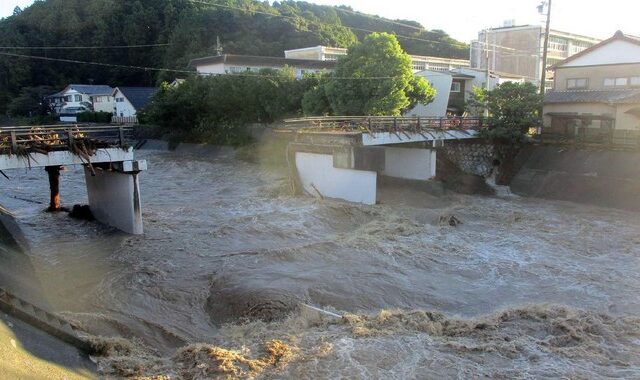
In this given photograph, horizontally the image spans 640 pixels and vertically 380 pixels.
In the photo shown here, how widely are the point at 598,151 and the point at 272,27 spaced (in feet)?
167

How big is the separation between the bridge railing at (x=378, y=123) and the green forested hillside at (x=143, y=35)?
39.8 metres

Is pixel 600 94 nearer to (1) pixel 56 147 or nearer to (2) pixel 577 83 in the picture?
(2) pixel 577 83

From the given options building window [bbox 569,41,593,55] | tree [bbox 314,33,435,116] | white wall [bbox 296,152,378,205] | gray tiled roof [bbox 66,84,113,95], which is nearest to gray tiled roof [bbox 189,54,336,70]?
gray tiled roof [bbox 66,84,113,95]

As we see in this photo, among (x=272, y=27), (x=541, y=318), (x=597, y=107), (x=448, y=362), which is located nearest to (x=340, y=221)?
(x=541, y=318)

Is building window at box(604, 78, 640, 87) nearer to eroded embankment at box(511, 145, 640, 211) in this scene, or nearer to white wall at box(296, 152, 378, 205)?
eroded embankment at box(511, 145, 640, 211)

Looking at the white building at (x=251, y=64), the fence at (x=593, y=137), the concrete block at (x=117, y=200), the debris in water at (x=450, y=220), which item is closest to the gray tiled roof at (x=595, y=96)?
the fence at (x=593, y=137)

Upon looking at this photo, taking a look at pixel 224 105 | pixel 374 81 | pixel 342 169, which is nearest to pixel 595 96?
pixel 374 81

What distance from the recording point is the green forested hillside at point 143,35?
222ft

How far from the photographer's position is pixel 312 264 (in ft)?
48.9

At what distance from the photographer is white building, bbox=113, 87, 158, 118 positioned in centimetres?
5900

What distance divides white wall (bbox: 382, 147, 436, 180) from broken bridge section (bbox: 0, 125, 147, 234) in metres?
14.2

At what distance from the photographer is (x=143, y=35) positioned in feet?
240

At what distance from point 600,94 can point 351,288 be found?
76.7 ft

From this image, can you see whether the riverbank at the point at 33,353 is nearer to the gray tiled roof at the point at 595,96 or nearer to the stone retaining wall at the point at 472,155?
the stone retaining wall at the point at 472,155
